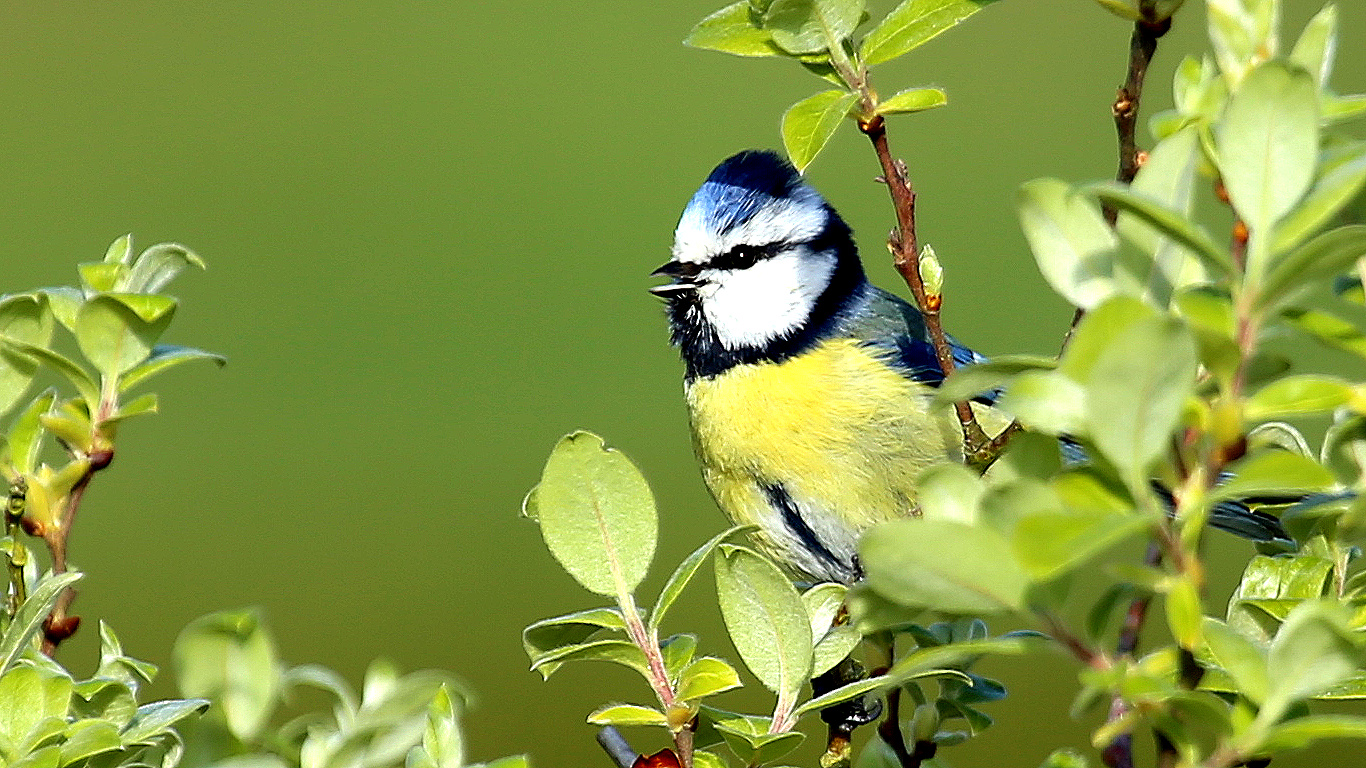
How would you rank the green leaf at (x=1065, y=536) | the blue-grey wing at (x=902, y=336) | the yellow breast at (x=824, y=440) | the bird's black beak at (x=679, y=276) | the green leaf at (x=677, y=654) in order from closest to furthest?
the green leaf at (x=1065, y=536) < the green leaf at (x=677, y=654) < the yellow breast at (x=824, y=440) < the blue-grey wing at (x=902, y=336) < the bird's black beak at (x=679, y=276)

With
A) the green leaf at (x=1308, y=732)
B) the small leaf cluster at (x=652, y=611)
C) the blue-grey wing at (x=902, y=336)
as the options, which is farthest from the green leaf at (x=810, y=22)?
the blue-grey wing at (x=902, y=336)

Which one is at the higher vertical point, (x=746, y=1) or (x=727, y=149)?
(x=746, y=1)

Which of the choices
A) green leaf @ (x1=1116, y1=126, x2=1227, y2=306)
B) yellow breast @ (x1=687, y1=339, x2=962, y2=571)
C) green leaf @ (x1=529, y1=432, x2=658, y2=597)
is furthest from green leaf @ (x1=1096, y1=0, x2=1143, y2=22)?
yellow breast @ (x1=687, y1=339, x2=962, y2=571)

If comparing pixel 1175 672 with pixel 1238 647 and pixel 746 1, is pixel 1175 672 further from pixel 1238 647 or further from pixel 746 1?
pixel 746 1

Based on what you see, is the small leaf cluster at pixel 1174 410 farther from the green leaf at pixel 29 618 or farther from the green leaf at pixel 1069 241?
the green leaf at pixel 29 618

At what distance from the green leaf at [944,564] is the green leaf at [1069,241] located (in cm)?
12

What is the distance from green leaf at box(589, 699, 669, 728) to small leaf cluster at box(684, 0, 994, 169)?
0.35 meters

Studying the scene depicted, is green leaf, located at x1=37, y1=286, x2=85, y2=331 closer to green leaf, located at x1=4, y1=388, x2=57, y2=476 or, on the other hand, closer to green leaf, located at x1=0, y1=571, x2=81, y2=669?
green leaf, located at x1=4, y1=388, x2=57, y2=476

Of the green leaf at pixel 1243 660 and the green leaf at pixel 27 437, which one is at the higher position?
the green leaf at pixel 27 437

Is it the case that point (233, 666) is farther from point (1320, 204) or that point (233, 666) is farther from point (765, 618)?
point (1320, 204)

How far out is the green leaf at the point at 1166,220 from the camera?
→ 469 mm

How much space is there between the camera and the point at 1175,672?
0.60 m

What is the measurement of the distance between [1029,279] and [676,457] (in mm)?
1463

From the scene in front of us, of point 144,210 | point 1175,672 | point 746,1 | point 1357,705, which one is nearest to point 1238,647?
point 1175,672
